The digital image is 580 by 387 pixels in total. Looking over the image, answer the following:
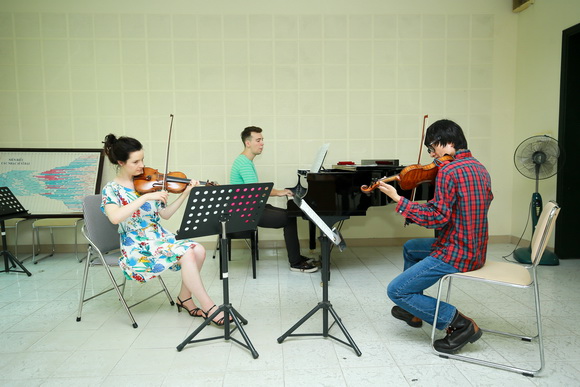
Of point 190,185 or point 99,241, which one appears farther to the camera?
point 99,241

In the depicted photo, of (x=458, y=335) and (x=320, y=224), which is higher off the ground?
(x=320, y=224)

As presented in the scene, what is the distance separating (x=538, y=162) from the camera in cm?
380

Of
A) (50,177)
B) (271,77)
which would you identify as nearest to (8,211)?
(50,177)

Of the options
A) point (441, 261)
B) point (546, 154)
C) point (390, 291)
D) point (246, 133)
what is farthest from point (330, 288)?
point (546, 154)

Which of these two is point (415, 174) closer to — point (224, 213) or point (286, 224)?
point (224, 213)

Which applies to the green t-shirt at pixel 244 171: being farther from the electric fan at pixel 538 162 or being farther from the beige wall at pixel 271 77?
the electric fan at pixel 538 162

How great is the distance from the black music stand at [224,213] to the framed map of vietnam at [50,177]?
2.77 metres

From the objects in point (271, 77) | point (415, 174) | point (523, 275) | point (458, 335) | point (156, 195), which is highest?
point (271, 77)

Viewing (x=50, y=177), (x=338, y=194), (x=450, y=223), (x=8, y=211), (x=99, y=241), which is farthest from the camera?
(x=50, y=177)

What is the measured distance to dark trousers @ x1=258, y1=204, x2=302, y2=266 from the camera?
3697 mm

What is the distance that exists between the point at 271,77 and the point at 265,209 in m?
1.63

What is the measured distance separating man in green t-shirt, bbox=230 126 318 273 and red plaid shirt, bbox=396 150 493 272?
1.66 m

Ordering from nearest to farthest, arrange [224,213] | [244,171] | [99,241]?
[224,213]
[99,241]
[244,171]

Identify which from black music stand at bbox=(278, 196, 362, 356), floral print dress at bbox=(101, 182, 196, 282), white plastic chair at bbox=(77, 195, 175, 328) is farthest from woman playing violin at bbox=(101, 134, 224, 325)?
black music stand at bbox=(278, 196, 362, 356)
